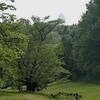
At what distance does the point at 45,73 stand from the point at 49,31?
20.7ft

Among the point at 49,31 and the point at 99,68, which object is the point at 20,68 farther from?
the point at 99,68

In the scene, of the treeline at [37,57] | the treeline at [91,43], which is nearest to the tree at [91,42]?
the treeline at [91,43]

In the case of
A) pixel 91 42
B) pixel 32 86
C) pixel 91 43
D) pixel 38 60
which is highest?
pixel 91 42

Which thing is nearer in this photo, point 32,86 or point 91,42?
point 32,86

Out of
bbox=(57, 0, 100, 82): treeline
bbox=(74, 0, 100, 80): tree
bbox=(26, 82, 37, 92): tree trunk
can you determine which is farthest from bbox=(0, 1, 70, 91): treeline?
bbox=(74, 0, 100, 80): tree

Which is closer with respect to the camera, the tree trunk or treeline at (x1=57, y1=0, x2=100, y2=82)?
the tree trunk

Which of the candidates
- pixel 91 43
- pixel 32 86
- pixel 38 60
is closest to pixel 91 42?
pixel 91 43

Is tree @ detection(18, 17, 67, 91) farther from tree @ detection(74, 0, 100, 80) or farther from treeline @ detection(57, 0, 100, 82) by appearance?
tree @ detection(74, 0, 100, 80)

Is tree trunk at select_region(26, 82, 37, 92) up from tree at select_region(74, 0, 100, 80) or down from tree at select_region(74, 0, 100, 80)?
down

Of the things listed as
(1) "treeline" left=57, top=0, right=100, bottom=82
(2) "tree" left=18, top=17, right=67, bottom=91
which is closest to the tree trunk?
(2) "tree" left=18, top=17, right=67, bottom=91

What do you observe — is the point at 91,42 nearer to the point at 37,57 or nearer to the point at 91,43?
the point at 91,43

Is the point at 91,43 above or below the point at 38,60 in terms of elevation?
above

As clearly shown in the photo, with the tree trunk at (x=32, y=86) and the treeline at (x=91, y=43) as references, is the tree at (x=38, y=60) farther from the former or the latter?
the treeline at (x=91, y=43)

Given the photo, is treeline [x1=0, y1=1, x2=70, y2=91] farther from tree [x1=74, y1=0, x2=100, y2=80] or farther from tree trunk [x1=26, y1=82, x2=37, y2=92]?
tree [x1=74, y1=0, x2=100, y2=80]
